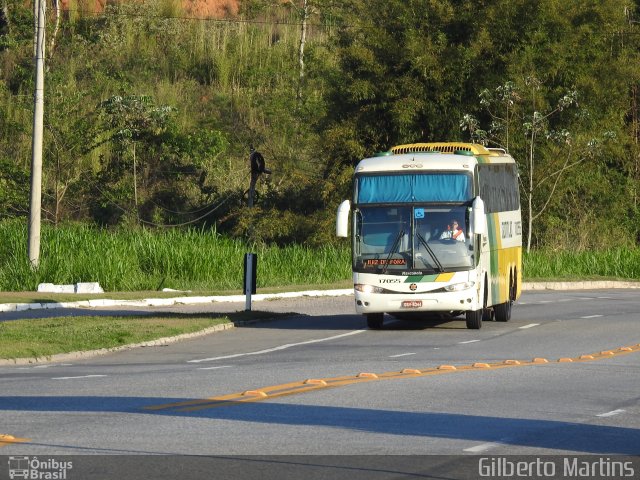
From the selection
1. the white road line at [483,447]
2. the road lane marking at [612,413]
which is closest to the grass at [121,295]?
the road lane marking at [612,413]

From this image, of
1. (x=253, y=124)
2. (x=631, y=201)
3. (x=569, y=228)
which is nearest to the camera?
(x=569, y=228)

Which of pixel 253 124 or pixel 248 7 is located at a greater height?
pixel 248 7

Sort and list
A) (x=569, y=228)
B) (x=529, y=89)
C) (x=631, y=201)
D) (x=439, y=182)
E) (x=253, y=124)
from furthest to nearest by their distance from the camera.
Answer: (x=253, y=124) < (x=631, y=201) < (x=569, y=228) < (x=529, y=89) < (x=439, y=182)

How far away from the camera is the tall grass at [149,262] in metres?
38.1

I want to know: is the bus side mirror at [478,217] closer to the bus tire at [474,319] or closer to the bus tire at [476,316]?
the bus tire at [476,316]

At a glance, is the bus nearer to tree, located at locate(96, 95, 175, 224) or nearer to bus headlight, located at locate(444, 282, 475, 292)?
bus headlight, located at locate(444, 282, 475, 292)

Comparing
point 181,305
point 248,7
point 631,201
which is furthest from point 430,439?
point 248,7

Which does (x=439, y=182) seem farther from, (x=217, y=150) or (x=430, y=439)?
(x=217, y=150)

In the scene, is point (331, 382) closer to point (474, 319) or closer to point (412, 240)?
point (412, 240)

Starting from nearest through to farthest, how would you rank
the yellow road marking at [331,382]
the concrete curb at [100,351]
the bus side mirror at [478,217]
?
the yellow road marking at [331,382] < the concrete curb at [100,351] < the bus side mirror at [478,217]

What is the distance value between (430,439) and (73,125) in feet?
152

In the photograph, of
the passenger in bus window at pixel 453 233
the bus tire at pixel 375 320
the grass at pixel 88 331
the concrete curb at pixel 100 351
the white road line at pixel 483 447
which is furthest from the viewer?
the bus tire at pixel 375 320

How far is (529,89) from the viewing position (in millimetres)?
50812

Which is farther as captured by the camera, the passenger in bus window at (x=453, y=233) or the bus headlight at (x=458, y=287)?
the passenger in bus window at (x=453, y=233)
